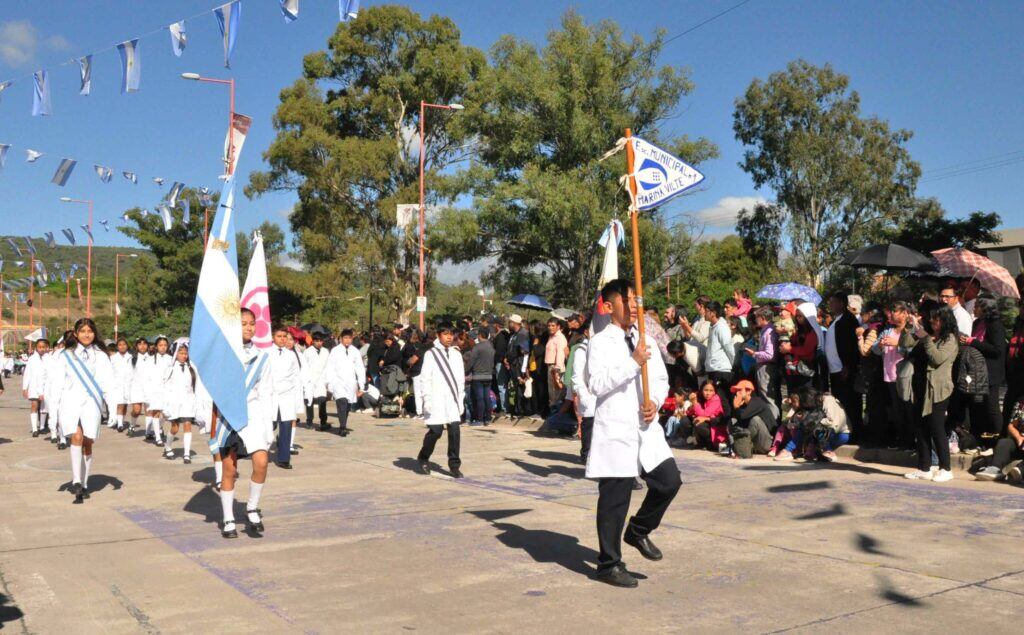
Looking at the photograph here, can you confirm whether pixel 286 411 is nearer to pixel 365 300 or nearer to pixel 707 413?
pixel 707 413

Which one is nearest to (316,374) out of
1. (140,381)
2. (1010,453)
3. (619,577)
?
(140,381)

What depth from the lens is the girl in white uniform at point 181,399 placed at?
13.3 meters

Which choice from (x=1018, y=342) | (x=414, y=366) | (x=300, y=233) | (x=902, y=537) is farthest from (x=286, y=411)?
(x=300, y=233)

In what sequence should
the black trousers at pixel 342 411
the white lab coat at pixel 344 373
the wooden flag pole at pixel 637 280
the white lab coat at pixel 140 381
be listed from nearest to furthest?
A: the wooden flag pole at pixel 637 280 → the black trousers at pixel 342 411 → the white lab coat at pixel 344 373 → the white lab coat at pixel 140 381

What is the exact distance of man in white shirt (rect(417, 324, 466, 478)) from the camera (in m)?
11.2

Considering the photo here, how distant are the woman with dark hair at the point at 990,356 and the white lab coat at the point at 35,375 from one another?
14998mm

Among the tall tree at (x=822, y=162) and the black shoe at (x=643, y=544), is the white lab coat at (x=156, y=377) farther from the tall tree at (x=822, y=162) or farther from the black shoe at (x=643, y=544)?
the tall tree at (x=822, y=162)

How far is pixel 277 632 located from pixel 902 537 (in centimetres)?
473

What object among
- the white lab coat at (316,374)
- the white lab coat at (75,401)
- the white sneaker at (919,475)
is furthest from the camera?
the white lab coat at (316,374)

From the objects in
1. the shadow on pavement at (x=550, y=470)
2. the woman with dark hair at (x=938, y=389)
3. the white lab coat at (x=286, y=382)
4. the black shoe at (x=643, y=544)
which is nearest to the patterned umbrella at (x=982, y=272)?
the woman with dark hair at (x=938, y=389)

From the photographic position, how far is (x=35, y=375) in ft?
61.5

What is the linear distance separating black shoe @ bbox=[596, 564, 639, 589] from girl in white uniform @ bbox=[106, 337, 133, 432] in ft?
43.3

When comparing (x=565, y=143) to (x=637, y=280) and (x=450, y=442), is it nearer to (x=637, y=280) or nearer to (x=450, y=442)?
(x=450, y=442)

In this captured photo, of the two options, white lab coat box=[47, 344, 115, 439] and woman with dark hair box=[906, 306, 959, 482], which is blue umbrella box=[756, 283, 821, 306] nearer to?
woman with dark hair box=[906, 306, 959, 482]
